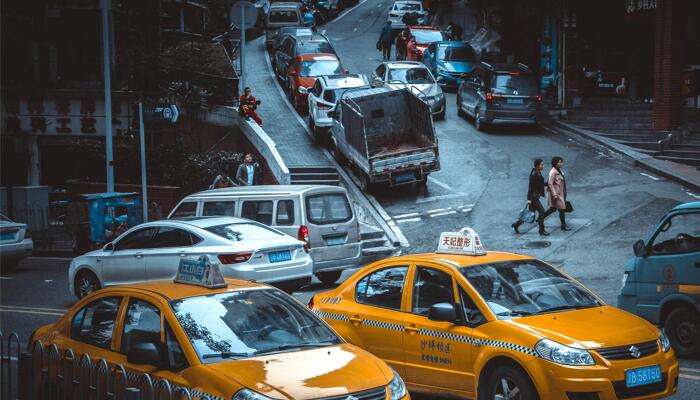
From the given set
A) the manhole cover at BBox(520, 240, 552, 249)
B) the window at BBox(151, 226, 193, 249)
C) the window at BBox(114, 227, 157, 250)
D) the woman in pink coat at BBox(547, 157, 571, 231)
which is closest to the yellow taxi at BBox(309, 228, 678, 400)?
the window at BBox(151, 226, 193, 249)

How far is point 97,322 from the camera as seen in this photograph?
8250 millimetres

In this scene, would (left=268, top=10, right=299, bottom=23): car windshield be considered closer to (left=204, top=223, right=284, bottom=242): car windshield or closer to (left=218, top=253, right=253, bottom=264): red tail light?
A: (left=204, top=223, right=284, bottom=242): car windshield

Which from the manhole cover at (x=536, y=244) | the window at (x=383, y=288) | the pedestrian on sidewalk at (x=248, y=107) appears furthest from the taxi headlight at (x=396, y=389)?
the pedestrian on sidewalk at (x=248, y=107)

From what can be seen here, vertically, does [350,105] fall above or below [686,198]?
above

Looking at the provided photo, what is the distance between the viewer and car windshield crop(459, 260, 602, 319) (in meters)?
9.03

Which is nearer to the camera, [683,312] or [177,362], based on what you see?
[177,362]

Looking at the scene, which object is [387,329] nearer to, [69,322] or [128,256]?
[69,322]

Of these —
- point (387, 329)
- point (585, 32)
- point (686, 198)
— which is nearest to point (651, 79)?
point (585, 32)

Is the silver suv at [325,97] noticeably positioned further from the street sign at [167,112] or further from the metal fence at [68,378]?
the metal fence at [68,378]

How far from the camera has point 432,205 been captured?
2595 cm

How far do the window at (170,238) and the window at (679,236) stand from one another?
7.20 meters

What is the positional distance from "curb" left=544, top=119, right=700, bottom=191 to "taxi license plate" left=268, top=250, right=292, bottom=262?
12.7 metres

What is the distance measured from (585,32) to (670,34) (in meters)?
8.30

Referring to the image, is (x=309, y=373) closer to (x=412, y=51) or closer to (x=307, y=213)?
(x=307, y=213)
